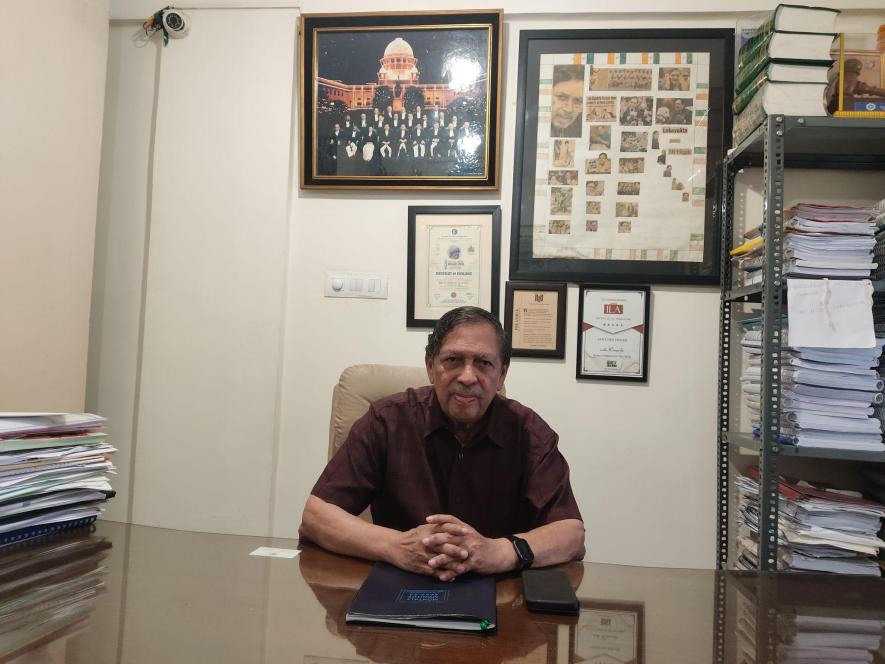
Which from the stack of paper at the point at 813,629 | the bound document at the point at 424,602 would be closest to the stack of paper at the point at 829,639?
the stack of paper at the point at 813,629

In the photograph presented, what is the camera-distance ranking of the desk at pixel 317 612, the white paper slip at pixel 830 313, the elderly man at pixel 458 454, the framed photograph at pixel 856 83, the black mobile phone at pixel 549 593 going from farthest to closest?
the framed photograph at pixel 856 83
the white paper slip at pixel 830 313
the elderly man at pixel 458 454
the black mobile phone at pixel 549 593
the desk at pixel 317 612

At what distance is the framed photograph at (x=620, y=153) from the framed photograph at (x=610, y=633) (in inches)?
63.8

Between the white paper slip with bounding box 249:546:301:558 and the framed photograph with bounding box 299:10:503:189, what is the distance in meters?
1.60

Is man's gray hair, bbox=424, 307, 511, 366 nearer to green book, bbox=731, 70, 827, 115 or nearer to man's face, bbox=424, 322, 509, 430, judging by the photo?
man's face, bbox=424, 322, 509, 430

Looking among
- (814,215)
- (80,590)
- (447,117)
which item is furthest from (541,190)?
(80,590)

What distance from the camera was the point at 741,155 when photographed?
229 centimetres

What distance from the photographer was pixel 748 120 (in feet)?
7.32

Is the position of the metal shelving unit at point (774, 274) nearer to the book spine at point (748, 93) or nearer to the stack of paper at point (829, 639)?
the book spine at point (748, 93)

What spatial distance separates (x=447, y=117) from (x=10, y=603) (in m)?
2.07

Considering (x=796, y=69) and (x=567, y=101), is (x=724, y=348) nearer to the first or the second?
(x=796, y=69)

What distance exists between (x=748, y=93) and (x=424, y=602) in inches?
79.7

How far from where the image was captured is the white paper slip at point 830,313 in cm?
191

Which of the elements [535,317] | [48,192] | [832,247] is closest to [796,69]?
[832,247]

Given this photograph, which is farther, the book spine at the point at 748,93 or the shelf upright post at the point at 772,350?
the book spine at the point at 748,93
